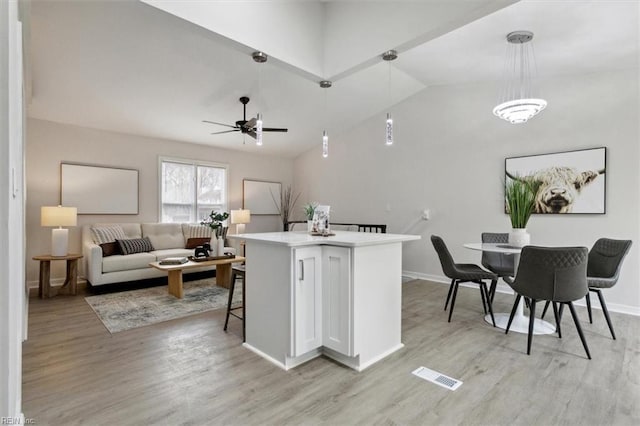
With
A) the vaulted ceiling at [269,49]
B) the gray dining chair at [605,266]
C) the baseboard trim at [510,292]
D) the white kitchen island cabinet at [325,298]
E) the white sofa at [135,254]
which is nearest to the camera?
the white kitchen island cabinet at [325,298]

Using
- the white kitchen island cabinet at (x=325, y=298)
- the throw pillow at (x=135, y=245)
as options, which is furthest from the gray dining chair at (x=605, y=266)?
the throw pillow at (x=135, y=245)

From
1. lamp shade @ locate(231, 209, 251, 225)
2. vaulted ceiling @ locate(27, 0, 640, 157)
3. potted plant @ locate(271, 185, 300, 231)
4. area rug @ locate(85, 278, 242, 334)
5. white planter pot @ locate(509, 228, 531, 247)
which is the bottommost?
area rug @ locate(85, 278, 242, 334)

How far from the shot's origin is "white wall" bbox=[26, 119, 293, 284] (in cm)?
470

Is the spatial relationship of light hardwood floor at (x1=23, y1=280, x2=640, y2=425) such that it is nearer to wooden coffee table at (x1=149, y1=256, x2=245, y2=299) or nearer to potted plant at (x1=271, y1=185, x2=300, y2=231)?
wooden coffee table at (x1=149, y1=256, x2=245, y2=299)

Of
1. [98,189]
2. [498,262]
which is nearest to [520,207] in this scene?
[498,262]

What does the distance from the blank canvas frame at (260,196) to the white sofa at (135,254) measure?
56.2 inches

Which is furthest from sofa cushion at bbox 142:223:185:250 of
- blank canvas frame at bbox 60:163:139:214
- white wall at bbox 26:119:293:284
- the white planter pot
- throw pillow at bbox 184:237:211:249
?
the white planter pot

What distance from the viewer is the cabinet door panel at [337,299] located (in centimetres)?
236

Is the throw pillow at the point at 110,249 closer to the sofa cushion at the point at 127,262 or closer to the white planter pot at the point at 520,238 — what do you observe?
the sofa cushion at the point at 127,262

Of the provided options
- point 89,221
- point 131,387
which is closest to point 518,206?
point 131,387

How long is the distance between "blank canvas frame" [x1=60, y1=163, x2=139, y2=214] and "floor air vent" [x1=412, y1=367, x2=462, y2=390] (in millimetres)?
5225

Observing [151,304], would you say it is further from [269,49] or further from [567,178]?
[567,178]

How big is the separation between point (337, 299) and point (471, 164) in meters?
3.65

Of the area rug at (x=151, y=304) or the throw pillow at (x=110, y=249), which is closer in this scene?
the area rug at (x=151, y=304)
